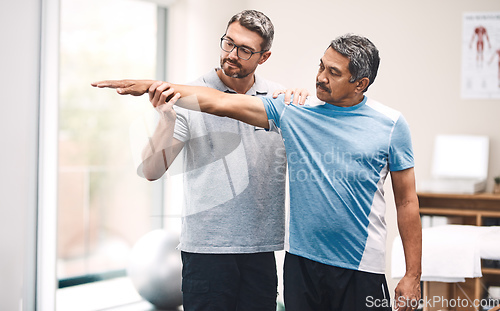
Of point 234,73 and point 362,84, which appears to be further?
point 234,73

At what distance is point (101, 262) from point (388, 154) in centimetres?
169

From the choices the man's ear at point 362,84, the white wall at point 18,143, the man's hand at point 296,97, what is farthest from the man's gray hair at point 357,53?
the white wall at point 18,143

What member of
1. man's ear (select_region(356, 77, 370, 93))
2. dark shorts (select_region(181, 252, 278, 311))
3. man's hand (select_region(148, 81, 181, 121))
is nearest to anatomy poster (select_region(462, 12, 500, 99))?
man's ear (select_region(356, 77, 370, 93))

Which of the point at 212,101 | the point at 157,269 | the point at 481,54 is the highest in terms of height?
the point at 481,54

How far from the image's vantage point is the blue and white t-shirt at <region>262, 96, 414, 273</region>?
112cm

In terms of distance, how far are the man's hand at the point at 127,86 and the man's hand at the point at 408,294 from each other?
77cm

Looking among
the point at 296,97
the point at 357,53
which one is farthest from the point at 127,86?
the point at 357,53

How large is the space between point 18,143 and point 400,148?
1598mm

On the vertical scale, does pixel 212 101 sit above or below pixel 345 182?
above

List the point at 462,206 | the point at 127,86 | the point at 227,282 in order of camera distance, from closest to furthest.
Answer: the point at 127,86 → the point at 227,282 → the point at 462,206

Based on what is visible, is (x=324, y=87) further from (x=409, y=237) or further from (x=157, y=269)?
(x=157, y=269)

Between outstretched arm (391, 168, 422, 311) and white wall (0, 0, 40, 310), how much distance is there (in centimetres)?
157

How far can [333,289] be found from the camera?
3.70 feet

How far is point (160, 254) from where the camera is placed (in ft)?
7.34
